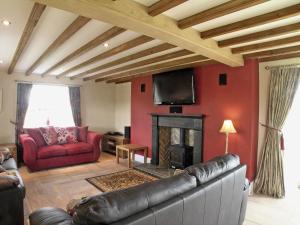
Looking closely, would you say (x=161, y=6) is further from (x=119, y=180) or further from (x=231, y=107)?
(x=119, y=180)

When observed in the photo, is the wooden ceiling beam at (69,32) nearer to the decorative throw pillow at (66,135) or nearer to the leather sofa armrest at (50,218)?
the leather sofa armrest at (50,218)

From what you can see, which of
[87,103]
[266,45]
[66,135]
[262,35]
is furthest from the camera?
[87,103]

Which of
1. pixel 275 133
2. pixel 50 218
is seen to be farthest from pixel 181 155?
pixel 50 218

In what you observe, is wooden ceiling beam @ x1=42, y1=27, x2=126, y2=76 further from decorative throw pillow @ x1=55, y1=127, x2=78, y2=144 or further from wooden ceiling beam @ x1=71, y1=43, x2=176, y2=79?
decorative throw pillow @ x1=55, y1=127, x2=78, y2=144

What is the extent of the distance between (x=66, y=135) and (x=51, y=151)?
2.44 ft

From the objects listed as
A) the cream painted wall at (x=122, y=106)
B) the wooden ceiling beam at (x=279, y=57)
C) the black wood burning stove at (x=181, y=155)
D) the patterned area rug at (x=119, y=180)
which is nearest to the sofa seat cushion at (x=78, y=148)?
the patterned area rug at (x=119, y=180)

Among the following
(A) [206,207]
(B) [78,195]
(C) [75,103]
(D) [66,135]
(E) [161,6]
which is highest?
(E) [161,6]

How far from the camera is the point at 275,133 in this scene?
3.62 metres

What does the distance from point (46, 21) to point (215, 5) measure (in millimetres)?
1769

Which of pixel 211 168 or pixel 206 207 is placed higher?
pixel 211 168

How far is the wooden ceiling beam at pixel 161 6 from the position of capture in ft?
5.98

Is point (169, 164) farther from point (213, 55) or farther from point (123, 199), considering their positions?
point (123, 199)

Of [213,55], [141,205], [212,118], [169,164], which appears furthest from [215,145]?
[141,205]

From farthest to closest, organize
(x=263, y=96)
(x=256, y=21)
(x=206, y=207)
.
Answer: (x=263, y=96) < (x=256, y=21) < (x=206, y=207)
